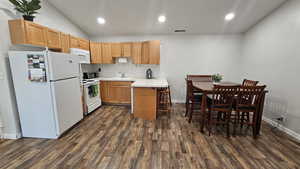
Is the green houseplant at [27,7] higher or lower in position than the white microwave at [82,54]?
higher

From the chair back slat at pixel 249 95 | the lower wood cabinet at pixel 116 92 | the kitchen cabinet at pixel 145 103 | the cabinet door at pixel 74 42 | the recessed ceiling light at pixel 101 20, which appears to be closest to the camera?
the chair back slat at pixel 249 95

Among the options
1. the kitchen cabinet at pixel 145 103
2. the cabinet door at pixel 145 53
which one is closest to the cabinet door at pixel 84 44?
the cabinet door at pixel 145 53

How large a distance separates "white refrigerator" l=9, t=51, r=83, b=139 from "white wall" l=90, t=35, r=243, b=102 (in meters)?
2.49

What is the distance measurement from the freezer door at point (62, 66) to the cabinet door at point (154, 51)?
2.09m

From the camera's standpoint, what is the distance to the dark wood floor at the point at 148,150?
167cm

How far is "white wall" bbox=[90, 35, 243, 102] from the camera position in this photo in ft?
13.2

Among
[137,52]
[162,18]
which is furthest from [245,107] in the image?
[137,52]

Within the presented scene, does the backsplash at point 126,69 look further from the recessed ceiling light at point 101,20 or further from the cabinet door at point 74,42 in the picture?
the recessed ceiling light at point 101,20

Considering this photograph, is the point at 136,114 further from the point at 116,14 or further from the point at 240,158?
the point at 116,14

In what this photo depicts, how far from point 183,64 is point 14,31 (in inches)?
165

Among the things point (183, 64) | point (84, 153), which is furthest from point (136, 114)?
point (183, 64)

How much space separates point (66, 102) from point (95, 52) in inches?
83.0

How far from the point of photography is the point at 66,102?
2.40 metres

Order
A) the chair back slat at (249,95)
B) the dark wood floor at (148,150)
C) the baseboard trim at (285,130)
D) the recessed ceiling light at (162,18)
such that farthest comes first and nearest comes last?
the recessed ceiling light at (162,18)
the baseboard trim at (285,130)
the chair back slat at (249,95)
the dark wood floor at (148,150)
